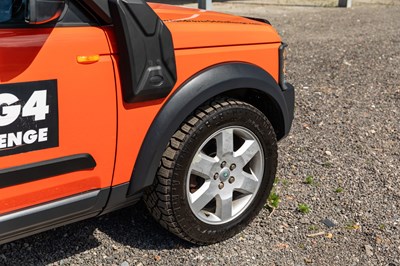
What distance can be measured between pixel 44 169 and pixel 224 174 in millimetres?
1051

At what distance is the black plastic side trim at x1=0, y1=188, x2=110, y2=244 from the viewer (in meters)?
2.21

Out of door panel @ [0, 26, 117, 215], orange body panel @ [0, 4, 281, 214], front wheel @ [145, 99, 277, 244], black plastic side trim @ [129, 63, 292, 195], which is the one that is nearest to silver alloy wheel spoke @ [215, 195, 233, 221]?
front wheel @ [145, 99, 277, 244]

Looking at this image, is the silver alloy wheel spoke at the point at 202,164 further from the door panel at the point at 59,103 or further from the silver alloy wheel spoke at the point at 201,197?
the door panel at the point at 59,103

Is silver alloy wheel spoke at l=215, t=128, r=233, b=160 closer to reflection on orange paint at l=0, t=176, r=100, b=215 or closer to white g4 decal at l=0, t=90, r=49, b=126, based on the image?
reflection on orange paint at l=0, t=176, r=100, b=215

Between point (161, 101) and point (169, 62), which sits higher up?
point (169, 62)

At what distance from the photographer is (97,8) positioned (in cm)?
224

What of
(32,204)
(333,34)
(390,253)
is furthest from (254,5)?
(32,204)

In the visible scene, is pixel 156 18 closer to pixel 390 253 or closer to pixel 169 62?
pixel 169 62

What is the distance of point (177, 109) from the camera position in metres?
2.57

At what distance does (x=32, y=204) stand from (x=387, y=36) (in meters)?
8.10

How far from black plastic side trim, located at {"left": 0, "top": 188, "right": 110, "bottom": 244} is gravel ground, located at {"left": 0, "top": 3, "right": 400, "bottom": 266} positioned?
54cm

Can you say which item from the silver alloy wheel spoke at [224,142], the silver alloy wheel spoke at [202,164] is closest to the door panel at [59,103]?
the silver alloy wheel spoke at [202,164]

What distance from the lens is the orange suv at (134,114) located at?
2.12 m

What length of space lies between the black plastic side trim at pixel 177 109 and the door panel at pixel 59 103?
0.61 feet
